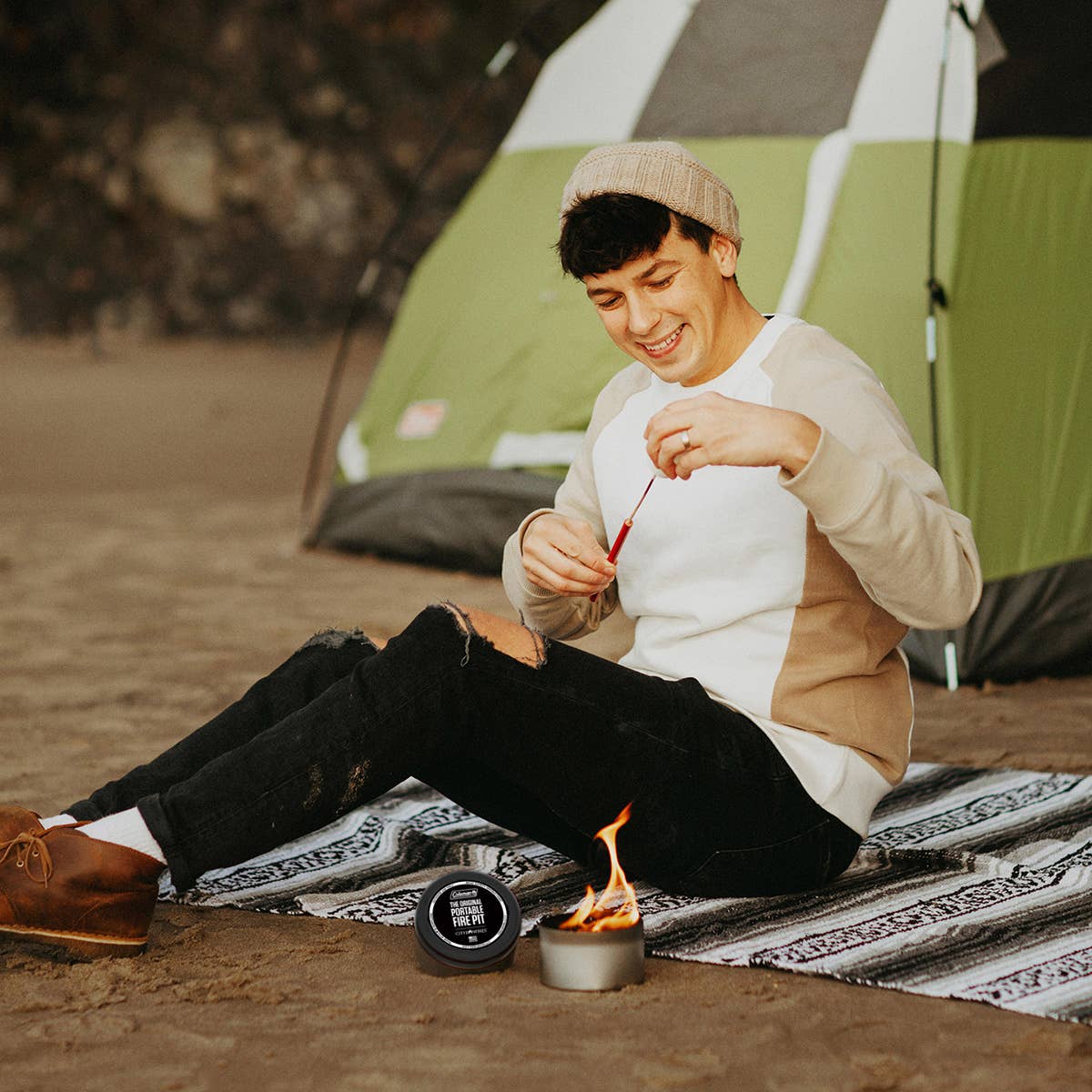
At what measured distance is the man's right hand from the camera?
6.51ft

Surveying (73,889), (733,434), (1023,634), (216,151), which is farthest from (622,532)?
(216,151)

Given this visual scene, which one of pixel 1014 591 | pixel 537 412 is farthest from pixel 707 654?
pixel 537 412

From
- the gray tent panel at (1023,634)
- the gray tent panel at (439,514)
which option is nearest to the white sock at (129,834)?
the gray tent panel at (1023,634)

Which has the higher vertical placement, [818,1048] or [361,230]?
[361,230]

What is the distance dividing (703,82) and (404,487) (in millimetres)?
1599

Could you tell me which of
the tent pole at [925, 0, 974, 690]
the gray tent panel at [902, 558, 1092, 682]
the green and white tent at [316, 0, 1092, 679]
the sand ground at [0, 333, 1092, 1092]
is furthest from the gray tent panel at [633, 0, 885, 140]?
the sand ground at [0, 333, 1092, 1092]

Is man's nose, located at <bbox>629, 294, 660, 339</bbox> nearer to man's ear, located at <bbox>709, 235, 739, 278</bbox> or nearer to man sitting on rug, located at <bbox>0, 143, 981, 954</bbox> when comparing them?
man sitting on rug, located at <bbox>0, 143, 981, 954</bbox>

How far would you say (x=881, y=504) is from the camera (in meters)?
1.79

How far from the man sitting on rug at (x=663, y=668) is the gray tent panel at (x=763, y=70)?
2361 millimetres

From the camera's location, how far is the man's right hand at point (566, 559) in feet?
6.51

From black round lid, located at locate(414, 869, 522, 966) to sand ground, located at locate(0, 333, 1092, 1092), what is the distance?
0.04 m

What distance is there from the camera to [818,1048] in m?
1.72

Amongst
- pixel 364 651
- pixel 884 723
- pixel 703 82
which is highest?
pixel 703 82

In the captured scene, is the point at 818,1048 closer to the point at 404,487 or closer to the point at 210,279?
the point at 404,487
